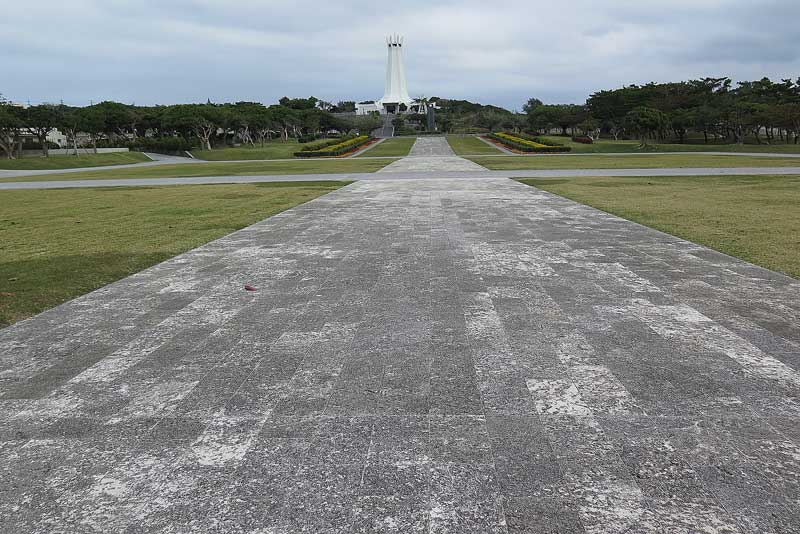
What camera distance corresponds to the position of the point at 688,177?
78.2ft

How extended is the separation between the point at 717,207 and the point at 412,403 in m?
13.8

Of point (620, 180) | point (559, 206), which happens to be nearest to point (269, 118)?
point (620, 180)

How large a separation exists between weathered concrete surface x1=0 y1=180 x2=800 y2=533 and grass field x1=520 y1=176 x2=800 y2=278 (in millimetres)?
2006

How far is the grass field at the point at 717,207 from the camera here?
9758 millimetres

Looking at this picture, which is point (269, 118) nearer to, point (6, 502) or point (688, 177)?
point (688, 177)

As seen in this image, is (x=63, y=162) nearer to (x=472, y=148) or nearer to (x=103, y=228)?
(x=472, y=148)

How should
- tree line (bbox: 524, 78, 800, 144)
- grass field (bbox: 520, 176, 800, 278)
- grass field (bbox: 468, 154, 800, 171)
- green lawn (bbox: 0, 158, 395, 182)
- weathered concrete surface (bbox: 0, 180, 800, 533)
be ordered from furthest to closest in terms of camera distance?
tree line (bbox: 524, 78, 800, 144), green lawn (bbox: 0, 158, 395, 182), grass field (bbox: 468, 154, 800, 171), grass field (bbox: 520, 176, 800, 278), weathered concrete surface (bbox: 0, 180, 800, 533)

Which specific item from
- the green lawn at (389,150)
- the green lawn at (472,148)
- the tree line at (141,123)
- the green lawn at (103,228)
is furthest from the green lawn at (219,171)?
the tree line at (141,123)

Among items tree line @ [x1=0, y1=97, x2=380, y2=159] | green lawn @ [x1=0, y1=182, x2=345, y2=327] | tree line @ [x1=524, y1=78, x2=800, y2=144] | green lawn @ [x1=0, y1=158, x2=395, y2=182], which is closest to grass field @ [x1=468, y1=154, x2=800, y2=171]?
green lawn @ [x1=0, y1=158, x2=395, y2=182]

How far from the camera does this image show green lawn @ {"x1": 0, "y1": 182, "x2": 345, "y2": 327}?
321 inches

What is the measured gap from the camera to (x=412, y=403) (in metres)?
4.20

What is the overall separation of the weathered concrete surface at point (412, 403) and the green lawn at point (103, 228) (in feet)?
3.26

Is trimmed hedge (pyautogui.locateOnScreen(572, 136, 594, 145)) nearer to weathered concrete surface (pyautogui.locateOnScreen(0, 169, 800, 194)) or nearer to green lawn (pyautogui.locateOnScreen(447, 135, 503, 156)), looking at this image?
green lawn (pyautogui.locateOnScreen(447, 135, 503, 156))

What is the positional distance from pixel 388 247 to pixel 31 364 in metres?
6.10
